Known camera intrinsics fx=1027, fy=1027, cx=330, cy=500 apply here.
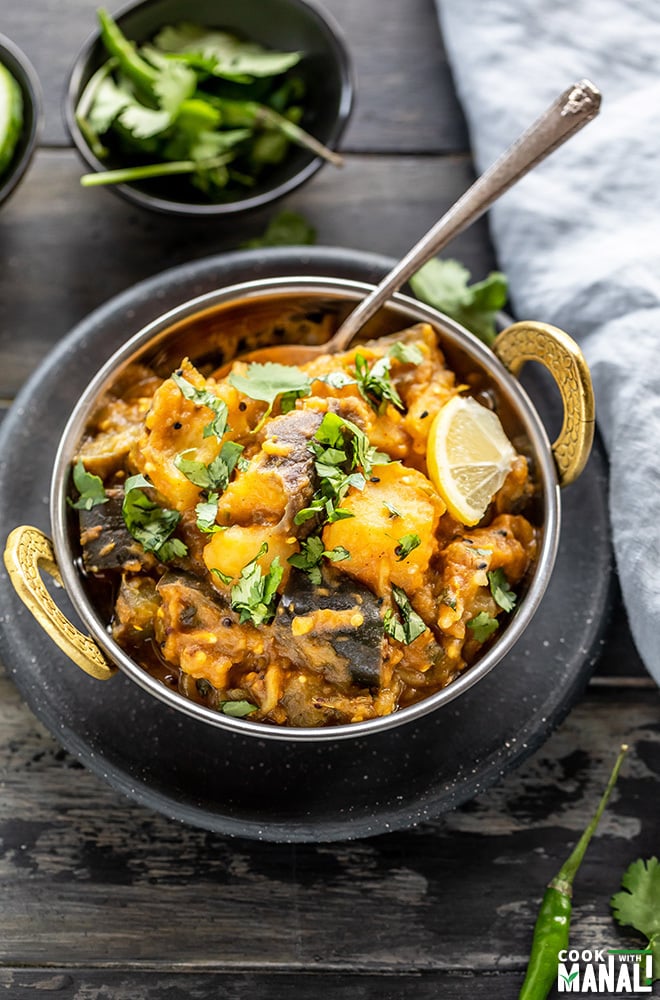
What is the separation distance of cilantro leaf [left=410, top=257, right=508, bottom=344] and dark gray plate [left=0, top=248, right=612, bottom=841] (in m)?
0.70

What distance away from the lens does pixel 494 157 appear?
3484 mm

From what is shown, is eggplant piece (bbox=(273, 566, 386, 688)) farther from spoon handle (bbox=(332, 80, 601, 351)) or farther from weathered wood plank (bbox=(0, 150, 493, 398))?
weathered wood plank (bbox=(0, 150, 493, 398))

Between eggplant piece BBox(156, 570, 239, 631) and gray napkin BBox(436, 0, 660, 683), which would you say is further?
gray napkin BBox(436, 0, 660, 683)

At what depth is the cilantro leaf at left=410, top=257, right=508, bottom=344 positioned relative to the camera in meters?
3.22

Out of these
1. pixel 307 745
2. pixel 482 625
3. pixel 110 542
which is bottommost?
pixel 307 745

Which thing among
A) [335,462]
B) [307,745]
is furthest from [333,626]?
[307,745]

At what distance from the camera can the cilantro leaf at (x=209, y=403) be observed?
2590 mm

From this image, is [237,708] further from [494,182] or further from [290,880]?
[494,182]

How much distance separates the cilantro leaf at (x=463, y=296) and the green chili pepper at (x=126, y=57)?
3.70 feet

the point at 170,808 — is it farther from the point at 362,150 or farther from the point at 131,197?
the point at 362,150

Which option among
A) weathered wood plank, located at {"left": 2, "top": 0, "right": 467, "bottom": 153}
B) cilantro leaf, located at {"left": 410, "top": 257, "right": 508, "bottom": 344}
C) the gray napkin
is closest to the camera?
the gray napkin

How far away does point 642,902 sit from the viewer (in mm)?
3018

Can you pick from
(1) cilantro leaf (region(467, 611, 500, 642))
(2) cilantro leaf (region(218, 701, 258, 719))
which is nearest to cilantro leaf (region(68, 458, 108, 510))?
(2) cilantro leaf (region(218, 701, 258, 719))

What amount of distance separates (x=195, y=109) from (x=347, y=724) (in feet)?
6.78
